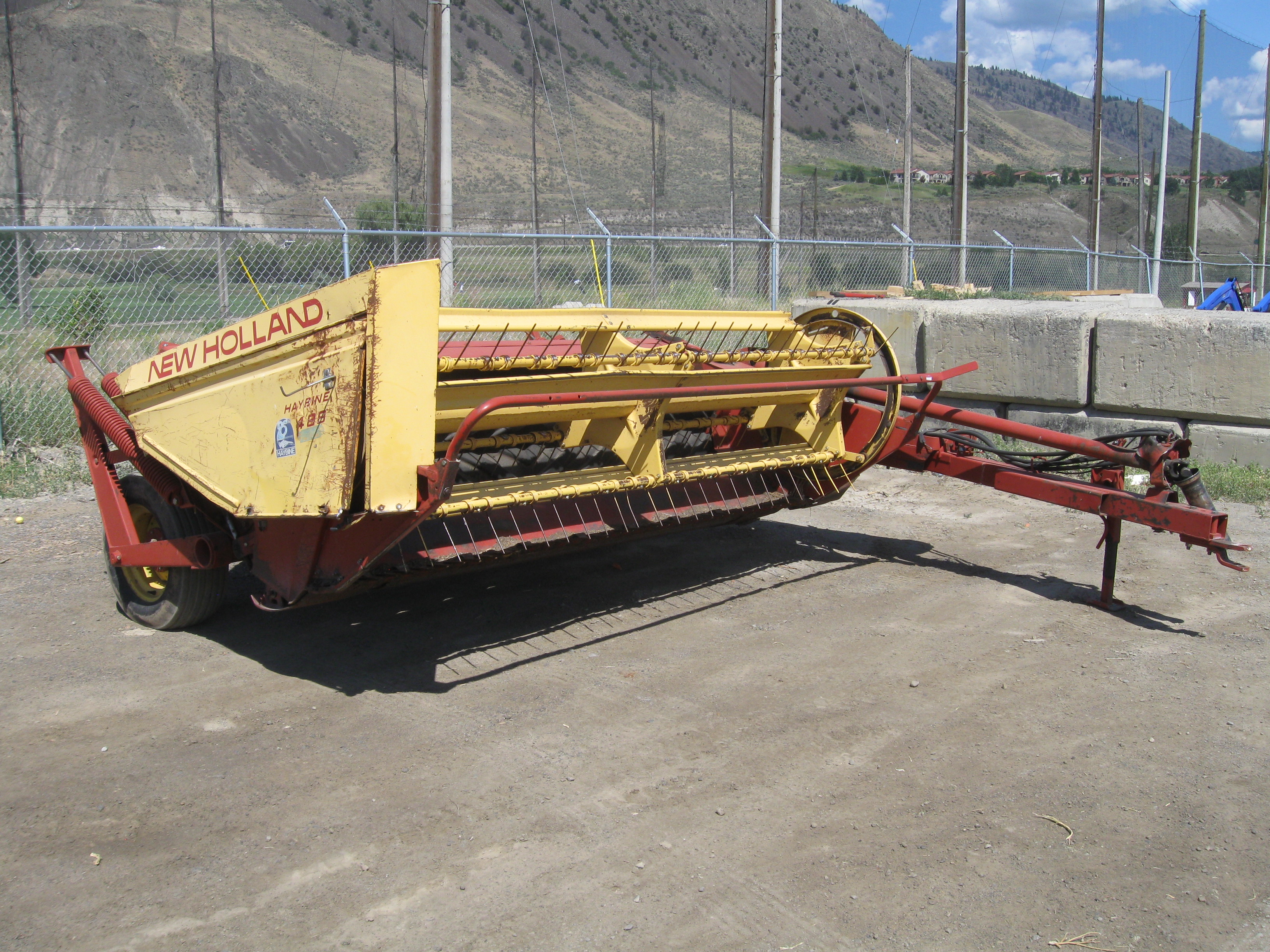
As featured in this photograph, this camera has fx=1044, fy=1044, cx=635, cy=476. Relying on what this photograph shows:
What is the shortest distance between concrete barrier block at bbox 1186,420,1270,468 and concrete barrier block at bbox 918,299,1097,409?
0.91m

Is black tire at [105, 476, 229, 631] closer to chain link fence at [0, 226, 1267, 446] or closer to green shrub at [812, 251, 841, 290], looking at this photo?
chain link fence at [0, 226, 1267, 446]

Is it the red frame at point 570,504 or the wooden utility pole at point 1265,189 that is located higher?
the wooden utility pole at point 1265,189

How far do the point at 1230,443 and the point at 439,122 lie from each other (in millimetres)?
8354

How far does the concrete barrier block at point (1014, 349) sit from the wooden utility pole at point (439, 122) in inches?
204

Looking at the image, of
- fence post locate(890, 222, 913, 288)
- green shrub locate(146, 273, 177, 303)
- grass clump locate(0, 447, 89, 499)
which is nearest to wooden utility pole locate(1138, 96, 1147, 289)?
fence post locate(890, 222, 913, 288)

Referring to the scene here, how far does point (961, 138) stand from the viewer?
24.3m

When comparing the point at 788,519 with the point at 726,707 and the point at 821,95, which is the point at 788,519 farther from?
the point at 821,95

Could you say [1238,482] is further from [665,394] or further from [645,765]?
[645,765]

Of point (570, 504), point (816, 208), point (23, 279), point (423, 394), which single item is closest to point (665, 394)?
point (570, 504)

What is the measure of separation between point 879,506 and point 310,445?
5075 millimetres

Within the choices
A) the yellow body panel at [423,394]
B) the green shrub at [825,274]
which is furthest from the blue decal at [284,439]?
the green shrub at [825,274]

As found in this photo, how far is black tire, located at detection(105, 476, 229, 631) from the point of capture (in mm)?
4797

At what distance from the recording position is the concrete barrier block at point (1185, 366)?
786 centimetres

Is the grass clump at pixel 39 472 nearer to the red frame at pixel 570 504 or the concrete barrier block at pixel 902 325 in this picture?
the red frame at pixel 570 504
